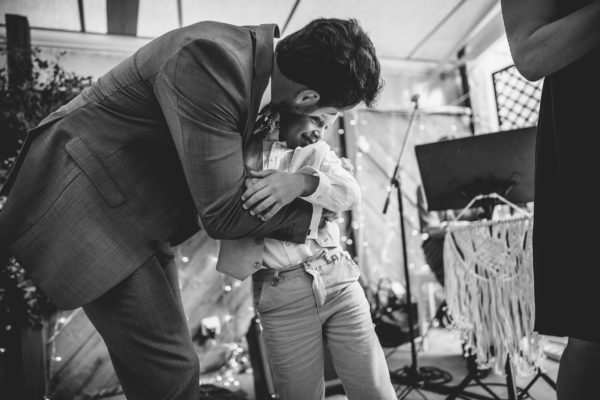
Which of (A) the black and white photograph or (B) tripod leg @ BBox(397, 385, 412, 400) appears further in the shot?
(B) tripod leg @ BBox(397, 385, 412, 400)

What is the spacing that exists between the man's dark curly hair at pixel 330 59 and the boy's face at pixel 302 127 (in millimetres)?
83

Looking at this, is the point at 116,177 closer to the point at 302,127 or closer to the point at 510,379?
the point at 302,127

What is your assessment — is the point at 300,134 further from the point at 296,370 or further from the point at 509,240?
the point at 509,240

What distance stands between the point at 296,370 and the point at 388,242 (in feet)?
10.3

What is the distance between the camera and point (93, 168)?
971mm

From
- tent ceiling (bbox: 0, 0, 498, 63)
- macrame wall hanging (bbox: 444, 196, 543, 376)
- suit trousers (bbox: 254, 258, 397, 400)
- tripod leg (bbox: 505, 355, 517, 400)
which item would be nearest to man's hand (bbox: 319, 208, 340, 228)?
suit trousers (bbox: 254, 258, 397, 400)

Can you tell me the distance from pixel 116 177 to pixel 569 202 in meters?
1.01

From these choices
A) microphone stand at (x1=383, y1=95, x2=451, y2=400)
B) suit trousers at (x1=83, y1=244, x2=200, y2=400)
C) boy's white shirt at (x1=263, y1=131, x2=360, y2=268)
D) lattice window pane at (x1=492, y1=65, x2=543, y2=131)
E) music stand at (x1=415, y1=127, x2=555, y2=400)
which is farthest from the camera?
lattice window pane at (x1=492, y1=65, x2=543, y2=131)

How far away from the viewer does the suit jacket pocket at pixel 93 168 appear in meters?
0.97

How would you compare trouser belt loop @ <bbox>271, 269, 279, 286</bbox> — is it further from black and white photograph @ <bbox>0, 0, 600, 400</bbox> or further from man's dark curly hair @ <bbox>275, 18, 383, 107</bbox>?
man's dark curly hair @ <bbox>275, 18, 383, 107</bbox>

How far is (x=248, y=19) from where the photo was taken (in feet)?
11.0

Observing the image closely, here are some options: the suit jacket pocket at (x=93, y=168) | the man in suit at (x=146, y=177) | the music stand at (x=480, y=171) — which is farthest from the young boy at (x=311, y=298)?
the music stand at (x=480, y=171)

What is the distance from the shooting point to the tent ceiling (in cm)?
302

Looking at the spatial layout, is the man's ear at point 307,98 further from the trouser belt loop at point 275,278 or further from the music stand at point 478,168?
the music stand at point 478,168
